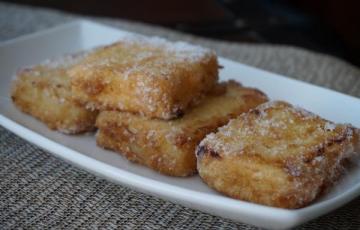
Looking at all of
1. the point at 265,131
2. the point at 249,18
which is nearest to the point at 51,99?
the point at 265,131

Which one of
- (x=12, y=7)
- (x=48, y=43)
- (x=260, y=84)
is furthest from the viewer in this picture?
(x=12, y=7)

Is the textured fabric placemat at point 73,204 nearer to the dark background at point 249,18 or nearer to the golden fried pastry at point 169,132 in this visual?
the golden fried pastry at point 169,132

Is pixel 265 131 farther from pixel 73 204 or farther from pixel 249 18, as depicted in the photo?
pixel 249 18

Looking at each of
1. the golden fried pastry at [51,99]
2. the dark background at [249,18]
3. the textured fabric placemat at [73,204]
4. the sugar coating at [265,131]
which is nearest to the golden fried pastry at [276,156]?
the sugar coating at [265,131]

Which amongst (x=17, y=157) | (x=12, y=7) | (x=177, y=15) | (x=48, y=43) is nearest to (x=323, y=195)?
(x=17, y=157)

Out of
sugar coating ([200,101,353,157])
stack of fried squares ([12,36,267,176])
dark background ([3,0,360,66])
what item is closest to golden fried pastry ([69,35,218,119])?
stack of fried squares ([12,36,267,176])

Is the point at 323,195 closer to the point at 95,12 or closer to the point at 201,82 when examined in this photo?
the point at 201,82
